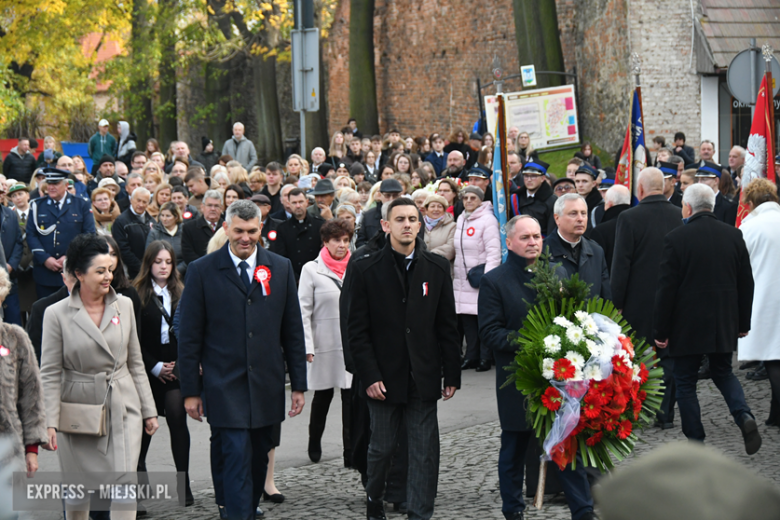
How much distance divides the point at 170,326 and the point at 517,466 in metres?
2.58

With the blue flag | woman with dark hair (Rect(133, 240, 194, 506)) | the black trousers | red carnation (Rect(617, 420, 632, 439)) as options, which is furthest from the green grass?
red carnation (Rect(617, 420, 632, 439))

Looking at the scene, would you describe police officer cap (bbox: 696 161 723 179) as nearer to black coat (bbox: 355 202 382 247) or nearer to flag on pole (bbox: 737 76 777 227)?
flag on pole (bbox: 737 76 777 227)

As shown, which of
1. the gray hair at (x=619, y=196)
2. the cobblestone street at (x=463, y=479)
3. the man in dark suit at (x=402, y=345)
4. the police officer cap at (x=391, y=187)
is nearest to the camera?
the man in dark suit at (x=402, y=345)

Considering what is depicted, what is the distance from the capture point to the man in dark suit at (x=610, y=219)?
937 cm

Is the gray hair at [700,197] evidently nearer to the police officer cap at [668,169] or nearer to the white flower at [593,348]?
the white flower at [593,348]

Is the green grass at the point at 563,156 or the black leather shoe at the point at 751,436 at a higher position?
the green grass at the point at 563,156

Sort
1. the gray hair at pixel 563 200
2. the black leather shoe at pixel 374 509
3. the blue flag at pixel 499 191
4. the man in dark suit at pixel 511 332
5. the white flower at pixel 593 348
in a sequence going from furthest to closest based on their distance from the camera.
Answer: the blue flag at pixel 499 191, the gray hair at pixel 563 200, the black leather shoe at pixel 374 509, the man in dark suit at pixel 511 332, the white flower at pixel 593 348

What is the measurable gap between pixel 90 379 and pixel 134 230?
18.1ft

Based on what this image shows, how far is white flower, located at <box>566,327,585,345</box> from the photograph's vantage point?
5707 millimetres

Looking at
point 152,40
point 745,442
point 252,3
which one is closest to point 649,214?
point 745,442

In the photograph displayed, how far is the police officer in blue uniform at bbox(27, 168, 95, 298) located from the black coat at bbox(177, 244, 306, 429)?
19.4 ft

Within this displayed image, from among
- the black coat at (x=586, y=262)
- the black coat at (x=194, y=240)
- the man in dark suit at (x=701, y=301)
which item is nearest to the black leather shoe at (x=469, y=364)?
the black coat at (x=194, y=240)

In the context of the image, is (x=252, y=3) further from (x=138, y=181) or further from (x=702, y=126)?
(x=138, y=181)

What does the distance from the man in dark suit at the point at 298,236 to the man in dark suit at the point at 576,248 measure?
4.21 m
